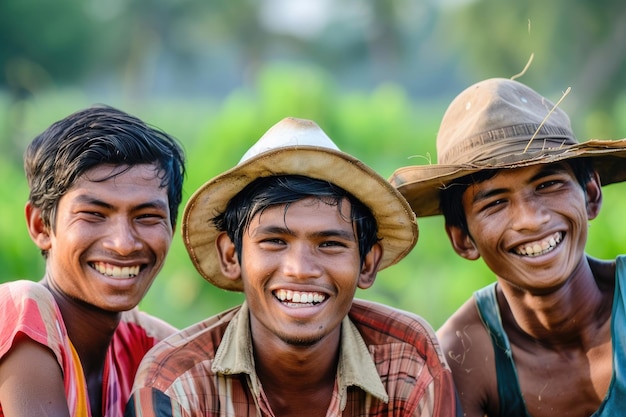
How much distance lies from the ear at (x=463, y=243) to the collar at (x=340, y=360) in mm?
667

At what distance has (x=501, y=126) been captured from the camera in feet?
11.9

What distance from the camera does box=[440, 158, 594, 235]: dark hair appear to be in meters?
3.64

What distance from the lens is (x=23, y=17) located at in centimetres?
3300

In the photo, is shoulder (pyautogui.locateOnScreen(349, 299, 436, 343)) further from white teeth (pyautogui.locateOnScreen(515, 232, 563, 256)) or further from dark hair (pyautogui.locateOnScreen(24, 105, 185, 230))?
dark hair (pyautogui.locateOnScreen(24, 105, 185, 230))

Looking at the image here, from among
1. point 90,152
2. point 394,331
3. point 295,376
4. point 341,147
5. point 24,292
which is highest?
point 341,147

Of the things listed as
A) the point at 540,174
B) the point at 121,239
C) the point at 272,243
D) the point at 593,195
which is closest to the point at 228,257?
the point at 272,243

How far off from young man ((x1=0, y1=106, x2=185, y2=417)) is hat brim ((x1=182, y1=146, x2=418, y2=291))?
17 centimetres

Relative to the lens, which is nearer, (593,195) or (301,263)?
(301,263)

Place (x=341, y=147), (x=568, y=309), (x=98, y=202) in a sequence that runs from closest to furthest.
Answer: (x=98, y=202) < (x=568, y=309) < (x=341, y=147)

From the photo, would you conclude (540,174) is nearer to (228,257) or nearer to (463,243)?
(463,243)

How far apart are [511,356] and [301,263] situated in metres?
1.13

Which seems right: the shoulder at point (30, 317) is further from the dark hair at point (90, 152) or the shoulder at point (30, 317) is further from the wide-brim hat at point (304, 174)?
the wide-brim hat at point (304, 174)

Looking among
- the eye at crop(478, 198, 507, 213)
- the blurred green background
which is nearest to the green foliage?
the blurred green background

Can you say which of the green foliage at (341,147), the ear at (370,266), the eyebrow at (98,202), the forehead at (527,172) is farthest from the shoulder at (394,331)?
the green foliage at (341,147)
